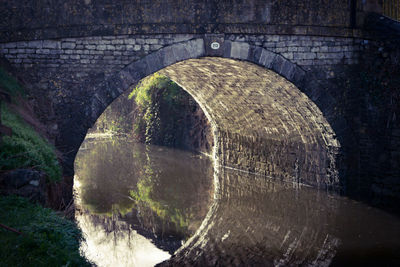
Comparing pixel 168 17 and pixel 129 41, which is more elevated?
pixel 168 17

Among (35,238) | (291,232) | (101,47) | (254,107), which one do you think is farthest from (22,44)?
(254,107)

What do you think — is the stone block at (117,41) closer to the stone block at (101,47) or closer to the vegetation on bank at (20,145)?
the stone block at (101,47)

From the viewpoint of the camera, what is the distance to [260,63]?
29.6ft

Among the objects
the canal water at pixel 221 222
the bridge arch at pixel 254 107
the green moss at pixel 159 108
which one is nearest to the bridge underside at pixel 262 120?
the bridge arch at pixel 254 107

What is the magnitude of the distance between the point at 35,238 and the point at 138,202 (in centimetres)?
576

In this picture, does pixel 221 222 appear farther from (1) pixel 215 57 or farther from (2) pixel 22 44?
(2) pixel 22 44

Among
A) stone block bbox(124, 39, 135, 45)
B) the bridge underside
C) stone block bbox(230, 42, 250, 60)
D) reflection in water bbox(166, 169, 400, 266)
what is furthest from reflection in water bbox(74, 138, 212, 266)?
stone block bbox(124, 39, 135, 45)

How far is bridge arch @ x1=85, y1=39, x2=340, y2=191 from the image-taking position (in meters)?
8.51

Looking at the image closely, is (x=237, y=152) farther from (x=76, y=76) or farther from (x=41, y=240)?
(x=41, y=240)

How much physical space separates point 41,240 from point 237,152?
9825 mm

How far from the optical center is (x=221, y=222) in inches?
344

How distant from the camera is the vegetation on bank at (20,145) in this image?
5555 mm

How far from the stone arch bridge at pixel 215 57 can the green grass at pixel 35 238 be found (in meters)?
3.03

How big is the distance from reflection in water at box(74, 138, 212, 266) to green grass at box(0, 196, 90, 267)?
1.48m
